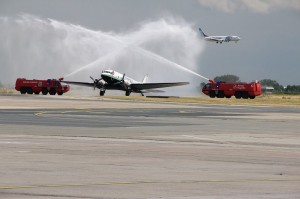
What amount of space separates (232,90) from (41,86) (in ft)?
105

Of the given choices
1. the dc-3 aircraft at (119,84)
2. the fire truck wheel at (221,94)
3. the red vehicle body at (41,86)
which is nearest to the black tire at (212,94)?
the fire truck wheel at (221,94)

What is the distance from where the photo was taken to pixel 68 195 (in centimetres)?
1631

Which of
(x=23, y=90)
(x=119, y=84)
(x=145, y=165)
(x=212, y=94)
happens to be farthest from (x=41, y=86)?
(x=145, y=165)

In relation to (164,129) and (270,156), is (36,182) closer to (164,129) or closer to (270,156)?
(270,156)

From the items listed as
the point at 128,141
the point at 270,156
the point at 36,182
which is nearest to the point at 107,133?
the point at 128,141

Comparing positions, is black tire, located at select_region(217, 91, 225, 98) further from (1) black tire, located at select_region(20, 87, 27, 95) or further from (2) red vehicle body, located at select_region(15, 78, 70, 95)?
(1) black tire, located at select_region(20, 87, 27, 95)

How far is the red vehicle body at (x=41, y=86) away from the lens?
139 meters

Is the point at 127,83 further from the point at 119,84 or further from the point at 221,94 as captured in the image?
the point at 221,94

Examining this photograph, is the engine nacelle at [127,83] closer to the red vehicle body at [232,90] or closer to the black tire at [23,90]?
the red vehicle body at [232,90]

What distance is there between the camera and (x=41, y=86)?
139500mm

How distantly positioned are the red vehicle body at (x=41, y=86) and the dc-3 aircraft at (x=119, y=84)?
5.40m

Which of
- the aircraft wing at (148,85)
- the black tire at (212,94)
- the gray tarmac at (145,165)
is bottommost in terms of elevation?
the gray tarmac at (145,165)

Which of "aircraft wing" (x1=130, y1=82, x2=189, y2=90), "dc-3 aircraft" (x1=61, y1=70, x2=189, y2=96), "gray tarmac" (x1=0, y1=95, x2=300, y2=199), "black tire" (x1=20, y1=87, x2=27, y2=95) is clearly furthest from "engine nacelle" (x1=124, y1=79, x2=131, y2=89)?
"gray tarmac" (x1=0, y1=95, x2=300, y2=199)

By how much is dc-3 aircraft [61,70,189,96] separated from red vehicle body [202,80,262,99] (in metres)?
7.35
